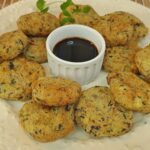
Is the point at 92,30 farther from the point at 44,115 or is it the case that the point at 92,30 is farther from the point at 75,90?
the point at 44,115

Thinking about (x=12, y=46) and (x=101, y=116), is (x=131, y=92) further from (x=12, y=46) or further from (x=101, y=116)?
(x=12, y=46)

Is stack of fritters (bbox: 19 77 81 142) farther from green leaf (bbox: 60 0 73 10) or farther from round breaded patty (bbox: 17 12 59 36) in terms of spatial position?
green leaf (bbox: 60 0 73 10)

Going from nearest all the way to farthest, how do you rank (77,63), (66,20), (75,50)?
(77,63) → (75,50) → (66,20)

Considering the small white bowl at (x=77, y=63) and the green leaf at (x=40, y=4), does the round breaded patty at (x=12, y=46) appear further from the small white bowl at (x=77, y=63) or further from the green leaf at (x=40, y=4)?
the green leaf at (x=40, y=4)

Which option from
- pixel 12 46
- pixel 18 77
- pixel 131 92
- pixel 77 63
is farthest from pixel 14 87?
pixel 131 92

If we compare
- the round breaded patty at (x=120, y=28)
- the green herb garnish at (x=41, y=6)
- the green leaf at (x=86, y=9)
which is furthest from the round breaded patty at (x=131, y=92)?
the green herb garnish at (x=41, y=6)

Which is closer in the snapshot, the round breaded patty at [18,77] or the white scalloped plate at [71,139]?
the white scalloped plate at [71,139]

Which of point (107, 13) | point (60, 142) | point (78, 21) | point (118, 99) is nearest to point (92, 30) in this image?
point (78, 21)
